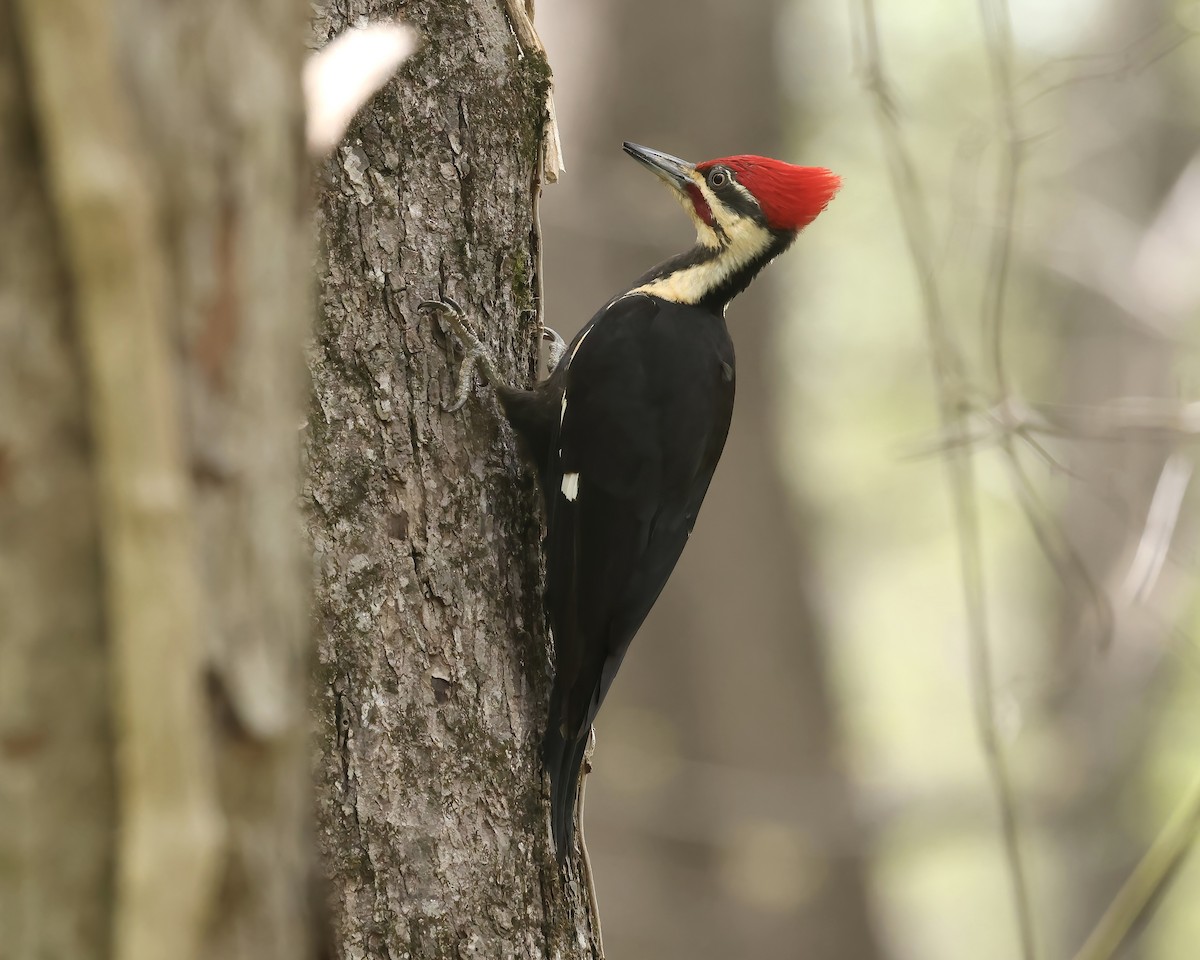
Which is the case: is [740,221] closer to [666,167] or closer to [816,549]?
[666,167]

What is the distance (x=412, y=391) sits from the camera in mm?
1695

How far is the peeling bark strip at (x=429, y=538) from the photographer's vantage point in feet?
4.90

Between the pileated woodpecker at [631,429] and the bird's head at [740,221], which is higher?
the bird's head at [740,221]

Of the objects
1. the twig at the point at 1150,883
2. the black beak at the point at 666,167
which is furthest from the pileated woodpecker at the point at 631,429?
the twig at the point at 1150,883

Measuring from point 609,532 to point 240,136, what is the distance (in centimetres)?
153

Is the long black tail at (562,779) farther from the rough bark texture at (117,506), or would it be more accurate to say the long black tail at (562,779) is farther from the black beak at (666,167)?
the black beak at (666,167)

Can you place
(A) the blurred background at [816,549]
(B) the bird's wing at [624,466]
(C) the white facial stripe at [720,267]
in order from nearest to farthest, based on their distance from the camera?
1. (B) the bird's wing at [624,466]
2. (C) the white facial stripe at [720,267]
3. (A) the blurred background at [816,549]

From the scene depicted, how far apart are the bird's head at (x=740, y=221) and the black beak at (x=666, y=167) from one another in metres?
0.08

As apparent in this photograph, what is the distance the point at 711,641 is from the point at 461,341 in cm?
292

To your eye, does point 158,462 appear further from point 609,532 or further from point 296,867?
point 609,532

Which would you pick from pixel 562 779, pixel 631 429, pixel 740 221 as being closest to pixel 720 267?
pixel 740 221

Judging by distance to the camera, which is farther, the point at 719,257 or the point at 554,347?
the point at 554,347

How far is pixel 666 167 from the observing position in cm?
286

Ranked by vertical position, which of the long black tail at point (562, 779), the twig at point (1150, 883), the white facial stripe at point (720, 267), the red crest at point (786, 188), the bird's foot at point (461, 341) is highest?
the red crest at point (786, 188)
